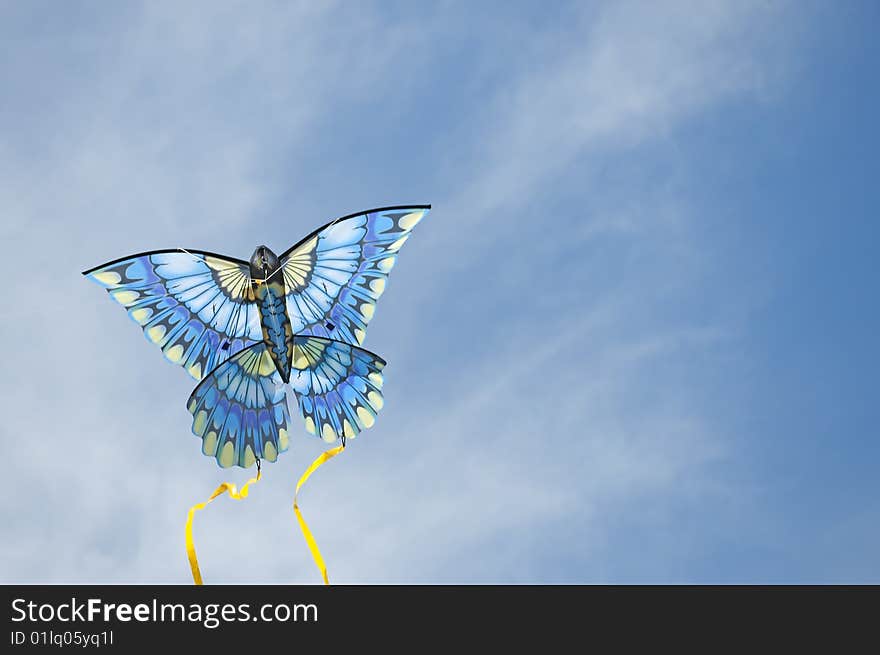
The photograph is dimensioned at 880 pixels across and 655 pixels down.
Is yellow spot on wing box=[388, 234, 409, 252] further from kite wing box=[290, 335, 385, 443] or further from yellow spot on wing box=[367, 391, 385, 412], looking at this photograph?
yellow spot on wing box=[367, 391, 385, 412]

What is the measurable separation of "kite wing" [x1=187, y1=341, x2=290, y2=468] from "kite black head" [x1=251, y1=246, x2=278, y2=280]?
1.96ft

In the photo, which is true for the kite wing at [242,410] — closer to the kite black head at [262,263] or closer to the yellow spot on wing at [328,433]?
the yellow spot on wing at [328,433]

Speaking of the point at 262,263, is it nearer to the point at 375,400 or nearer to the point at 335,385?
the point at 335,385

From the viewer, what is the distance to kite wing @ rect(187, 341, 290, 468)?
305 inches

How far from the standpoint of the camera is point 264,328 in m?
7.91

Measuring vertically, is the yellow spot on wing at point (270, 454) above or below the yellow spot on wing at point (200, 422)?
below

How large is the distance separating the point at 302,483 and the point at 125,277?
2.29 meters

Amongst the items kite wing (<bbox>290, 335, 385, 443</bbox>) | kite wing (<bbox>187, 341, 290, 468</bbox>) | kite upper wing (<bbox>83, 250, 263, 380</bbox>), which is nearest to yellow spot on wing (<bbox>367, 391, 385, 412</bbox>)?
kite wing (<bbox>290, 335, 385, 443</bbox>)

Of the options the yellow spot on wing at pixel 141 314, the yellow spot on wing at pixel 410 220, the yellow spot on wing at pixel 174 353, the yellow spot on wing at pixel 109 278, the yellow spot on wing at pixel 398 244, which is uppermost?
the yellow spot on wing at pixel 410 220

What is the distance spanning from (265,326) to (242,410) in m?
0.73

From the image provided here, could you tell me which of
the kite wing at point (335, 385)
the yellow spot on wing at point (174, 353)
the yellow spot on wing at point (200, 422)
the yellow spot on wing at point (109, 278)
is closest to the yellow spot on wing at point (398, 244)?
the kite wing at point (335, 385)

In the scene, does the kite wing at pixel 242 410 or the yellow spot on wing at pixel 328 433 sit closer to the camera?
the kite wing at pixel 242 410

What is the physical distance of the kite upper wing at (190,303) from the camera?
25.8 feet
